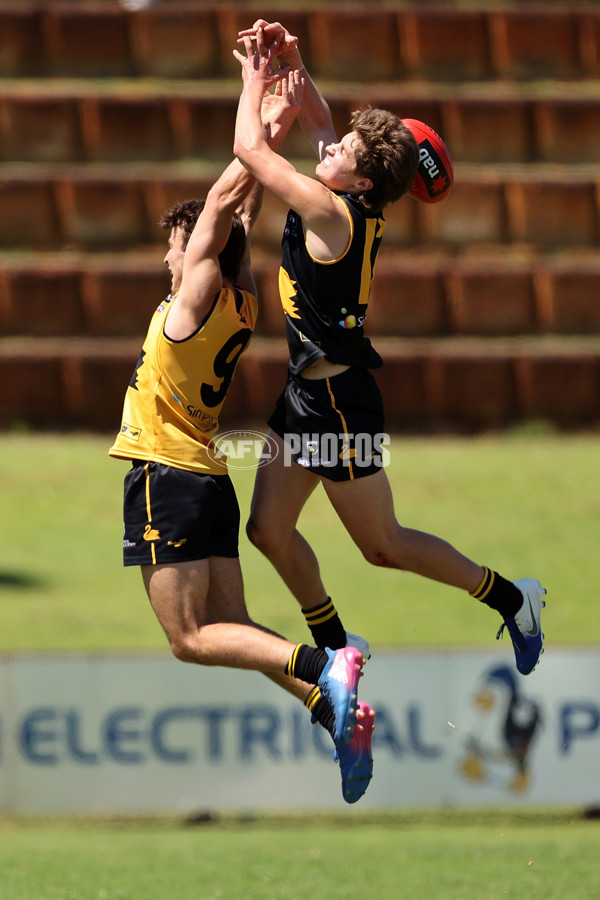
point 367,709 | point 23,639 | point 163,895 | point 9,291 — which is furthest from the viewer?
point 9,291

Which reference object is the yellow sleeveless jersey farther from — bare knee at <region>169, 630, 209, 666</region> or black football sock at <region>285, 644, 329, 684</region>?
black football sock at <region>285, 644, 329, 684</region>

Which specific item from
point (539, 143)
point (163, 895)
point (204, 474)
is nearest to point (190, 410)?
point (204, 474)

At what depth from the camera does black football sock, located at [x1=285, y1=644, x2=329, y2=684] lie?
17.4 feet

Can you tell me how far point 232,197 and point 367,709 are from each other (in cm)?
206

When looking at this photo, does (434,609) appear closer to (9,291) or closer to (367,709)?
(9,291)

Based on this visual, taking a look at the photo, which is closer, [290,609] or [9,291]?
[290,609]


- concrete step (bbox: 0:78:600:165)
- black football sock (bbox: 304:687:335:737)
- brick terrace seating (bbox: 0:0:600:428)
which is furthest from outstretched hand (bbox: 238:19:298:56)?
concrete step (bbox: 0:78:600:165)

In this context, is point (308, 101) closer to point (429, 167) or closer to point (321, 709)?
point (429, 167)

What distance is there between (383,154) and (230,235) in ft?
2.38

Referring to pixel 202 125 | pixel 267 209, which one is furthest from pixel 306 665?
pixel 202 125

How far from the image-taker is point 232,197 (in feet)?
17.4

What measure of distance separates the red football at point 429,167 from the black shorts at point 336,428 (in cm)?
82

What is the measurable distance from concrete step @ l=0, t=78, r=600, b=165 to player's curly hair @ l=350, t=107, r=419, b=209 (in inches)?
580

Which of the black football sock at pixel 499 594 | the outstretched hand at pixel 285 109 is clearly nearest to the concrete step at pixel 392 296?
the outstretched hand at pixel 285 109
